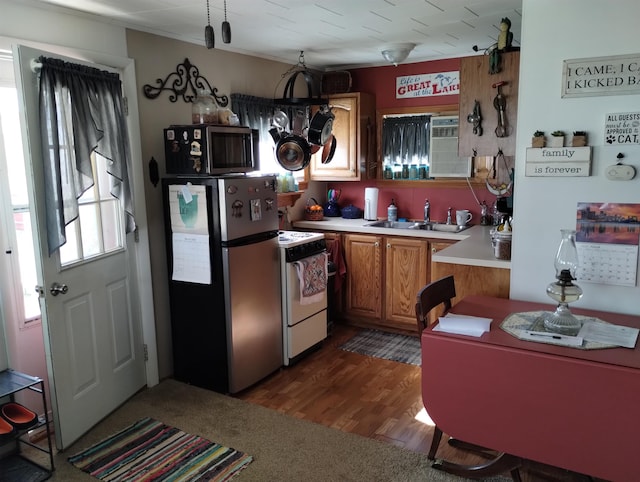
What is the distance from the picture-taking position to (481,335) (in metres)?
2.19

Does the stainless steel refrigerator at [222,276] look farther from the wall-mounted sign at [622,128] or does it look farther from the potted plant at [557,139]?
the wall-mounted sign at [622,128]

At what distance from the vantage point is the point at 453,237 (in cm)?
395

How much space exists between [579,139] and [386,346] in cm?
229

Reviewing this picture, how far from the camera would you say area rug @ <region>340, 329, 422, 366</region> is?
392 cm

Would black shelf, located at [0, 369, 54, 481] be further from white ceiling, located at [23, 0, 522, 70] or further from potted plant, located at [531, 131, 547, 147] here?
potted plant, located at [531, 131, 547, 147]

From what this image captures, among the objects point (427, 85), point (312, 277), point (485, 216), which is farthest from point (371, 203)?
point (312, 277)

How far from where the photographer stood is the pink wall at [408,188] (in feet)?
14.5

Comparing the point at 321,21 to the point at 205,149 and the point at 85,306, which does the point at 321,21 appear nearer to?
the point at 205,149

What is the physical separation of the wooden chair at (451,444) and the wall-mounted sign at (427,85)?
233 centimetres

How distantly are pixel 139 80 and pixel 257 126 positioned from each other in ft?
3.81

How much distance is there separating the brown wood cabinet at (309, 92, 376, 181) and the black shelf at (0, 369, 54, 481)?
2.97m

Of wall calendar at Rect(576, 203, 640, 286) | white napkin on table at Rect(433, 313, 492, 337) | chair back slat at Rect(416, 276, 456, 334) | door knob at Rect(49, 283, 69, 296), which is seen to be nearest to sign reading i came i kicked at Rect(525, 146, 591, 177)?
wall calendar at Rect(576, 203, 640, 286)

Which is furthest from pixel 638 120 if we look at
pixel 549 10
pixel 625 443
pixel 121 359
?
pixel 121 359

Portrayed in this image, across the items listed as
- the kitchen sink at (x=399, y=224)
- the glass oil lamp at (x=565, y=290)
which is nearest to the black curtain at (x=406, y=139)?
the kitchen sink at (x=399, y=224)
